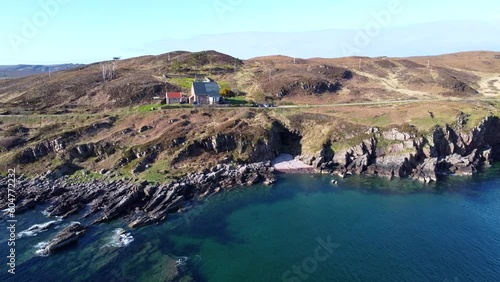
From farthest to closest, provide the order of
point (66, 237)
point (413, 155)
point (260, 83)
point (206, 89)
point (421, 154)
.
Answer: point (260, 83)
point (206, 89)
point (421, 154)
point (413, 155)
point (66, 237)

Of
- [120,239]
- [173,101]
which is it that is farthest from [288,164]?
[173,101]

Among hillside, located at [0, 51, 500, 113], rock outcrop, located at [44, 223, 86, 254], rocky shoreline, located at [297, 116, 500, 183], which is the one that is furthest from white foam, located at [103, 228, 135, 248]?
hillside, located at [0, 51, 500, 113]

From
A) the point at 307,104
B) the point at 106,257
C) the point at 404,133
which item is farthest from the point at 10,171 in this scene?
the point at 404,133

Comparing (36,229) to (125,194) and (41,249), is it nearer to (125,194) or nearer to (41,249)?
(41,249)

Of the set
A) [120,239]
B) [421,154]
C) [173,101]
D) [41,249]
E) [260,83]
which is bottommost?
[41,249]

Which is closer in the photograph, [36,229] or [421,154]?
[36,229]

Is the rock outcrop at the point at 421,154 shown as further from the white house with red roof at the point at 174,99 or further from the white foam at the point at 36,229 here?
the white foam at the point at 36,229

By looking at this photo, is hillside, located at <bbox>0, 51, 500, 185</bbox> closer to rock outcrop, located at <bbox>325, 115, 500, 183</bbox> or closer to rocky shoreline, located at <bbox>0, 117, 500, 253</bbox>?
rock outcrop, located at <bbox>325, 115, 500, 183</bbox>

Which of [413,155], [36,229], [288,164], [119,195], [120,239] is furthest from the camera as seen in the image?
[288,164]
